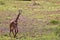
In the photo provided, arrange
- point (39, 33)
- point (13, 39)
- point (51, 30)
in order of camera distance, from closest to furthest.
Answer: point (13, 39)
point (39, 33)
point (51, 30)

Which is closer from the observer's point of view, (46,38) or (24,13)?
(46,38)

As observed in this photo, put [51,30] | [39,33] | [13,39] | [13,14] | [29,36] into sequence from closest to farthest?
1. [13,39]
2. [29,36]
3. [39,33]
4. [51,30]
5. [13,14]

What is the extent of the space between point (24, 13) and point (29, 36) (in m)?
6.81

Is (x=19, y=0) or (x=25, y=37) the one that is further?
(x=19, y=0)

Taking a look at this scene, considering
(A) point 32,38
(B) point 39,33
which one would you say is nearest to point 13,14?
(B) point 39,33

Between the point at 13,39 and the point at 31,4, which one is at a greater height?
the point at 13,39

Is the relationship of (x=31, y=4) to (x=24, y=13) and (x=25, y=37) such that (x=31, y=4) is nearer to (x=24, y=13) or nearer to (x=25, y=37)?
(x=24, y=13)

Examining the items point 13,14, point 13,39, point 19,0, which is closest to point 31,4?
point 19,0

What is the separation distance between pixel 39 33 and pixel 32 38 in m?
1.25

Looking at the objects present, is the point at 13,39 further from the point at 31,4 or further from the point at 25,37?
the point at 31,4

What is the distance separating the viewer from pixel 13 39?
10055 mm

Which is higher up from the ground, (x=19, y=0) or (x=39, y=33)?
(x=39, y=33)

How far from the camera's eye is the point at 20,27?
13156 mm

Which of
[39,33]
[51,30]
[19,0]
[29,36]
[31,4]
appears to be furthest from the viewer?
[19,0]
